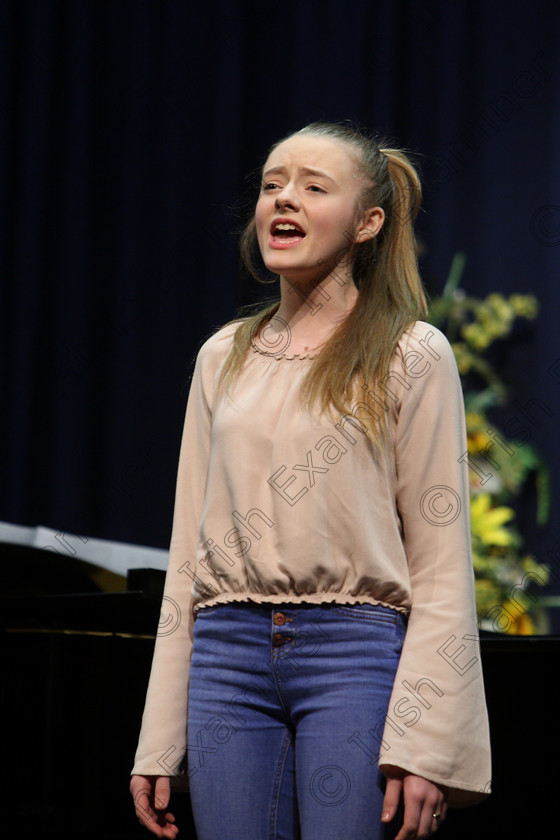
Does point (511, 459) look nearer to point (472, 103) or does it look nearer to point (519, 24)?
point (472, 103)

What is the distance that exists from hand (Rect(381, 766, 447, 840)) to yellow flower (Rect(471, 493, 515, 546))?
237 centimetres

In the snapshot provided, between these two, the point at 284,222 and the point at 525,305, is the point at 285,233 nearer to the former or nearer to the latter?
the point at 284,222

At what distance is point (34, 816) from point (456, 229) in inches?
102

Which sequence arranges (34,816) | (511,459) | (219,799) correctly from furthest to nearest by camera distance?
(511,459) → (34,816) → (219,799)

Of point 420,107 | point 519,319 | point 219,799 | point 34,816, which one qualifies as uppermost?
point 420,107

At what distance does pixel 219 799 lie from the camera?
1.16m

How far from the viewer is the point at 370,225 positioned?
4.69ft

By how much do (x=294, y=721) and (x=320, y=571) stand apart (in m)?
0.17

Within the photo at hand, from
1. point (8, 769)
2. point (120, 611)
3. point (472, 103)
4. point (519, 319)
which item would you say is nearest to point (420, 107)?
point (472, 103)

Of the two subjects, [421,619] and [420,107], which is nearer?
[421,619]

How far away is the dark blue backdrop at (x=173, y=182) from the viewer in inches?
146

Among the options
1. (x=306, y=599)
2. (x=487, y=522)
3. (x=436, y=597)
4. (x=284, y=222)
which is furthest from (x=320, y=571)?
(x=487, y=522)

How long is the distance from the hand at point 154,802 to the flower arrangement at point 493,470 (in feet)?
7.49

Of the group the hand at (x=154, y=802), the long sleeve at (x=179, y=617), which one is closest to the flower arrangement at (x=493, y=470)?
the long sleeve at (x=179, y=617)
